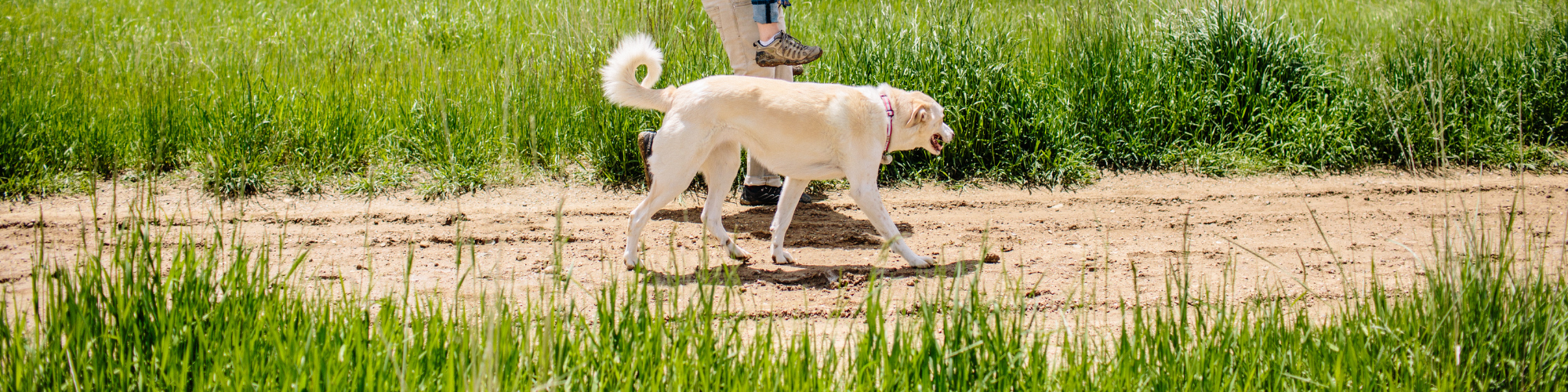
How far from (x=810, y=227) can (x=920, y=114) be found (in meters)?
1.13

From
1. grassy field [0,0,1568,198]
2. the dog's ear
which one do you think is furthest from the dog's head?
grassy field [0,0,1568,198]

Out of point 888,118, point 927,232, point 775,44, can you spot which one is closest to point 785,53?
point 775,44

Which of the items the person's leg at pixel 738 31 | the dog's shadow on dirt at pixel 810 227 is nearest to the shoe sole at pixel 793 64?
the person's leg at pixel 738 31

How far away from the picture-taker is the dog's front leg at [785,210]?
4.45 m

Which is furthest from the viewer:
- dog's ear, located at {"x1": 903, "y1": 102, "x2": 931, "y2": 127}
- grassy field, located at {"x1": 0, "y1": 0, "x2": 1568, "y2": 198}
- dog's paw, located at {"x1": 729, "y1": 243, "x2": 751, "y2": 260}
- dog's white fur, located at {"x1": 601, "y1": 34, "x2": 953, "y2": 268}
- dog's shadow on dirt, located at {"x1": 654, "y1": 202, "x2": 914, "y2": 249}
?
grassy field, located at {"x1": 0, "y1": 0, "x2": 1568, "y2": 198}

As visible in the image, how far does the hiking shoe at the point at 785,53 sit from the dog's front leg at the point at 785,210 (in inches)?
26.6

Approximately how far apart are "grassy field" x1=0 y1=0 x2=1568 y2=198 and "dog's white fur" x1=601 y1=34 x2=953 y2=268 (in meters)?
1.55

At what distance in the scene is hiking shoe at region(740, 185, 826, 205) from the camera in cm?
557

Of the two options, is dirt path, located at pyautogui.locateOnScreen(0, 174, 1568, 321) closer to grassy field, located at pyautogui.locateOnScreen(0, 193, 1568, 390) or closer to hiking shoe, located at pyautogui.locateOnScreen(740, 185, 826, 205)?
hiking shoe, located at pyautogui.locateOnScreen(740, 185, 826, 205)

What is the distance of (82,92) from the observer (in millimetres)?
6230

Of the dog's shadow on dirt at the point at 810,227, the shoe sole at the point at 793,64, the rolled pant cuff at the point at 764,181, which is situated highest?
the shoe sole at the point at 793,64

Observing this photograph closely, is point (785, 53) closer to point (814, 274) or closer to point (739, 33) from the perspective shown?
point (739, 33)

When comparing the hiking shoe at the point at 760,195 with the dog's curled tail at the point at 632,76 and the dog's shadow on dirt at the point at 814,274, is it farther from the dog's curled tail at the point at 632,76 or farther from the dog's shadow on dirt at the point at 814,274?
the dog's curled tail at the point at 632,76

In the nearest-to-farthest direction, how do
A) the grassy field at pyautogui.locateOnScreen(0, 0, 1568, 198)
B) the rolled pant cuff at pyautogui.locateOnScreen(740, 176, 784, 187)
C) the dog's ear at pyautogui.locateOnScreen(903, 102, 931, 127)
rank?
1. the dog's ear at pyautogui.locateOnScreen(903, 102, 931, 127)
2. the rolled pant cuff at pyautogui.locateOnScreen(740, 176, 784, 187)
3. the grassy field at pyautogui.locateOnScreen(0, 0, 1568, 198)
